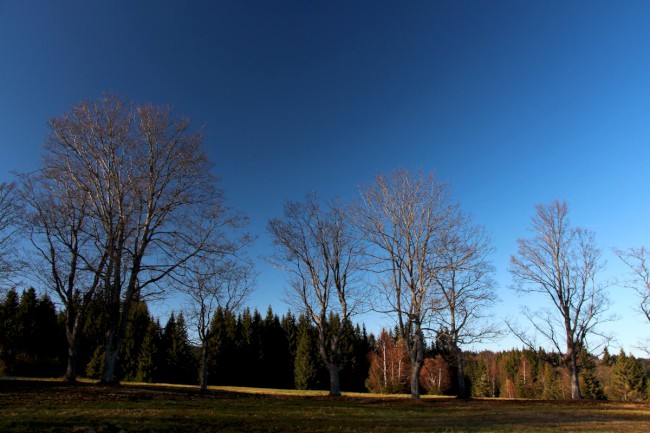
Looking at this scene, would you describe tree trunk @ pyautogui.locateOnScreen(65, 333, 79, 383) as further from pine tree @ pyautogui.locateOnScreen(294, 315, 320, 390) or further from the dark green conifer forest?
pine tree @ pyautogui.locateOnScreen(294, 315, 320, 390)

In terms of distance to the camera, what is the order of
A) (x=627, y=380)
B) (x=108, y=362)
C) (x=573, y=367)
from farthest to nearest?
(x=627, y=380)
(x=573, y=367)
(x=108, y=362)

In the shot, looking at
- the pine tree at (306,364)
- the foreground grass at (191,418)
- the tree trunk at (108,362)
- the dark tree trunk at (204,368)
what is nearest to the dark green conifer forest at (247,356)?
the pine tree at (306,364)

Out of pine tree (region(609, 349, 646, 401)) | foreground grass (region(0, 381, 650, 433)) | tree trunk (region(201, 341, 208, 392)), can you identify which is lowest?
pine tree (region(609, 349, 646, 401))

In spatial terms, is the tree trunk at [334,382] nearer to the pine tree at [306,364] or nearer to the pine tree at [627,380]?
the pine tree at [306,364]

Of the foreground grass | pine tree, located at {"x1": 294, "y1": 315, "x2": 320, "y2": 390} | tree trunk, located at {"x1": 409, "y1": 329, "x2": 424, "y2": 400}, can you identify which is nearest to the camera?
the foreground grass

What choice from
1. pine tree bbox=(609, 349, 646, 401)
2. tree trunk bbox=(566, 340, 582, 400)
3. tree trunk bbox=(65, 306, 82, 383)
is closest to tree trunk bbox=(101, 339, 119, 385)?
tree trunk bbox=(65, 306, 82, 383)

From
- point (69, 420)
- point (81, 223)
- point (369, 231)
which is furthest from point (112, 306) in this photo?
point (369, 231)

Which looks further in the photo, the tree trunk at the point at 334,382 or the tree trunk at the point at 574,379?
the tree trunk at the point at 574,379

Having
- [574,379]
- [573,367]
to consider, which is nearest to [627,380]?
[574,379]

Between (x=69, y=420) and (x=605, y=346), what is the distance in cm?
2909

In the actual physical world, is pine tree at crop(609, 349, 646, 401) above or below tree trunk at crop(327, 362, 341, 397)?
below

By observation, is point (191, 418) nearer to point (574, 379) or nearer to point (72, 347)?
point (72, 347)

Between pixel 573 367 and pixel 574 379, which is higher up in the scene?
pixel 573 367

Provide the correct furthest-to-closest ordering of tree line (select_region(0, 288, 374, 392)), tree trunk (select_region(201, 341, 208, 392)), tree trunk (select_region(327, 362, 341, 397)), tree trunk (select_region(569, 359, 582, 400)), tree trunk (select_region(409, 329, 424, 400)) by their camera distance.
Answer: tree line (select_region(0, 288, 374, 392)), tree trunk (select_region(201, 341, 208, 392)), tree trunk (select_region(569, 359, 582, 400)), tree trunk (select_region(327, 362, 341, 397)), tree trunk (select_region(409, 329, 424, 400))
